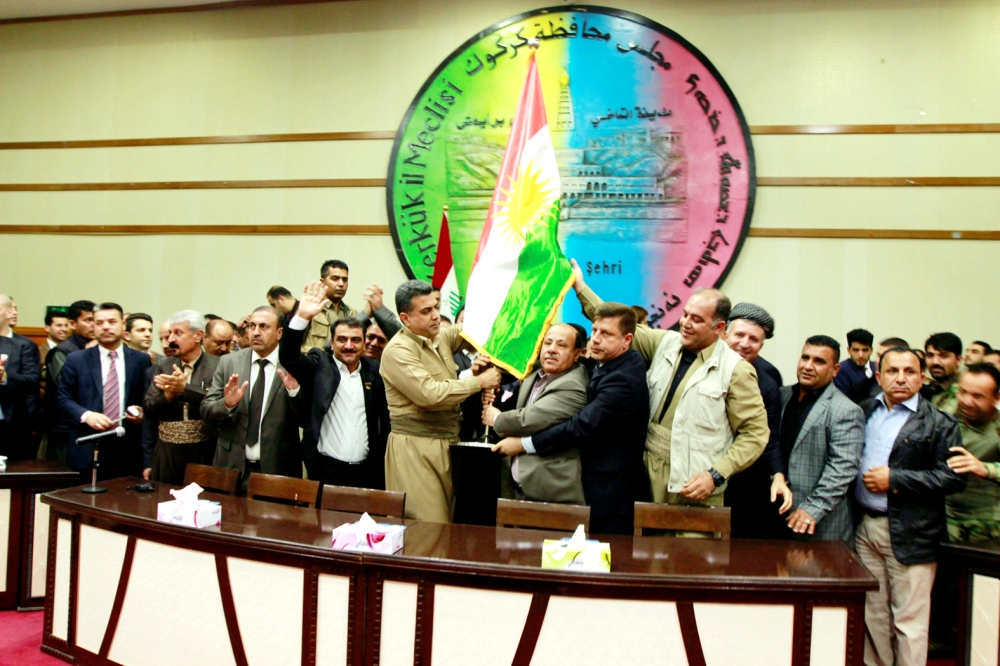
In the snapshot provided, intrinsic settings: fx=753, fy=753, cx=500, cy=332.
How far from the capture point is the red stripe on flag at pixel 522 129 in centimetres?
377

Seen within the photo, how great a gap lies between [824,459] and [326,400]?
2.07 m

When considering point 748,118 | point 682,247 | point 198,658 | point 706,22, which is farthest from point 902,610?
point 706,22

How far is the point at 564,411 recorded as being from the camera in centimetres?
282

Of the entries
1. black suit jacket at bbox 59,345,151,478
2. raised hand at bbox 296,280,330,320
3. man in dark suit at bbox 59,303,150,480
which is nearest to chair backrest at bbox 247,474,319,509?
raised hand at bbox 296,280,330,320

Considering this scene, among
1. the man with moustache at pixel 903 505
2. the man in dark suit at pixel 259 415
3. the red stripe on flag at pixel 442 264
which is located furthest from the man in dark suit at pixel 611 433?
A: the red stripe on flag at pixel 442 264

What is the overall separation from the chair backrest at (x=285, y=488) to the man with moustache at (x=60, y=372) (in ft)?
5.44

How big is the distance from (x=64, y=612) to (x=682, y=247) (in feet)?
12.9

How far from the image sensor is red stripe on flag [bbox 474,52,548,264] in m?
3.77

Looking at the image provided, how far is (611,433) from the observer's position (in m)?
2.80

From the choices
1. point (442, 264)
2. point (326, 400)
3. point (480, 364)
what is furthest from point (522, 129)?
point (326, 400)

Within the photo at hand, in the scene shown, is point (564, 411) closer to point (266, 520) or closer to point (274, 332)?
point (266, 520)

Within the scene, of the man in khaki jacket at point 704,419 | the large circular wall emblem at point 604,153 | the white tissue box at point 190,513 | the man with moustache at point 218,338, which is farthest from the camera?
the large circular wall emblem at point 604,153

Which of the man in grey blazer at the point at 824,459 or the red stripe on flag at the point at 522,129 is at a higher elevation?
the red stripe on flag at the point at 522,129

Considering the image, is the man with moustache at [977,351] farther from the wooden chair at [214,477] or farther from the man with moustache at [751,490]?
the wooden chair at [214,477]
